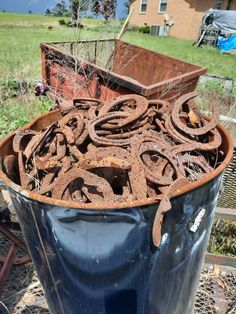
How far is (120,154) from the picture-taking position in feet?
4.09

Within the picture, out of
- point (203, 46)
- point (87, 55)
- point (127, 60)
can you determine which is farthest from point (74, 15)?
point (203, 46)

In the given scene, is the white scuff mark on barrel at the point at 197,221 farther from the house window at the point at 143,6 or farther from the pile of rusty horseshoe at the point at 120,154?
the house window at the point at 143,6

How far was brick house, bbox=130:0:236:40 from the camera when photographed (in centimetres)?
1789

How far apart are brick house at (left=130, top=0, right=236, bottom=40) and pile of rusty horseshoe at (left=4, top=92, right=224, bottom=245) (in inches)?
712

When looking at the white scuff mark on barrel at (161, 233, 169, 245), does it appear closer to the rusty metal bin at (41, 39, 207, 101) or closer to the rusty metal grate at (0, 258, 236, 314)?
the rusty metal grate at (0, 258, 236, 314)

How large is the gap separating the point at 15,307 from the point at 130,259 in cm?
126

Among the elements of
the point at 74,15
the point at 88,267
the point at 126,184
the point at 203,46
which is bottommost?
the point at 203,46

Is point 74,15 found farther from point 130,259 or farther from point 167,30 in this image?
point 167,30

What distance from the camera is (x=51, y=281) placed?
1436 mm

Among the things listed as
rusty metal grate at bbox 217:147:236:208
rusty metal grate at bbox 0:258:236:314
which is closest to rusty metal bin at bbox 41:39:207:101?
rusty metal grate at bbox 217:147:236:208

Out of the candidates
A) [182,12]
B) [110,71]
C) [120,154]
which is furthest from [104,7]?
[182,12]

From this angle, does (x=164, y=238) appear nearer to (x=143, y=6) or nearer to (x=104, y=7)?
(x=104, y=7)

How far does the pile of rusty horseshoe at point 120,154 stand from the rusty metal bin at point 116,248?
0.07m

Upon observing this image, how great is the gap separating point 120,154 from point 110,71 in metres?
2.31
